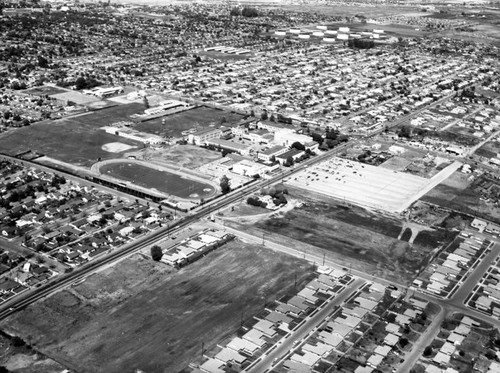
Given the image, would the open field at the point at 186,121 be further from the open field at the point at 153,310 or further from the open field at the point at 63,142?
the open field at the point at 153,310

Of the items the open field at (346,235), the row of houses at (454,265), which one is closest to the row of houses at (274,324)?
the open field at (346,235)

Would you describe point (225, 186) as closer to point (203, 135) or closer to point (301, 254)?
point (301, 254)

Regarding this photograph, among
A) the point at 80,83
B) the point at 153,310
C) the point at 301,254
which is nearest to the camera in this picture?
the point at 153,310

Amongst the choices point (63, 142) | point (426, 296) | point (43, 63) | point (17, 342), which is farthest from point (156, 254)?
point (43, 63)

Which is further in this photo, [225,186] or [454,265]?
[225,186]

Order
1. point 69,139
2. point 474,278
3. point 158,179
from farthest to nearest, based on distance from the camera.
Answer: point 69,139 → point 158,179 → point 474,278

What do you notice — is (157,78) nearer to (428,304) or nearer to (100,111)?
(100,111)
